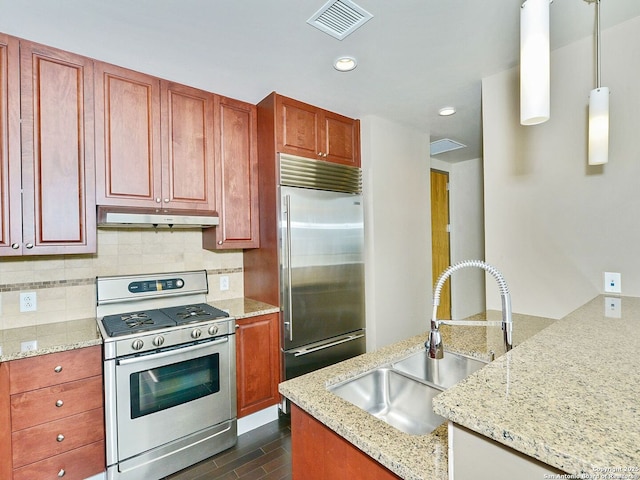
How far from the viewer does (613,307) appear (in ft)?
4.95

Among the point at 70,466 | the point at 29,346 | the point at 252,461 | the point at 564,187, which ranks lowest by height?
the point at 252,461

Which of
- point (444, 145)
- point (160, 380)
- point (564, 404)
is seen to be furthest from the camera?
point (444, 145)

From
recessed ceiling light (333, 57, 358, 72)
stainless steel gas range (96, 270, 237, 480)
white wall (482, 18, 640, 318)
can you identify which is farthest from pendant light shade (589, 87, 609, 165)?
stainless steel gas range (96, 270, 237, 480)

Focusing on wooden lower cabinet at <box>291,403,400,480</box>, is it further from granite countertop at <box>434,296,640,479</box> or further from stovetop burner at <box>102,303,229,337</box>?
stovetop burner at <box>102,303,229,337</box>

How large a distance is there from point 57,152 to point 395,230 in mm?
2608

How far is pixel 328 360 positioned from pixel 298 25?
232 cm

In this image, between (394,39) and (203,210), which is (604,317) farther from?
(203,210)

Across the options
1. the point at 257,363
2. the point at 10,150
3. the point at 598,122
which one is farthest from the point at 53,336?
the point at 598,122

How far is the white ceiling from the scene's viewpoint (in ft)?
5.16

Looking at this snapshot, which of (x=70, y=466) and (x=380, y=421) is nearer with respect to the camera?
Answer: (x=380, y=421)

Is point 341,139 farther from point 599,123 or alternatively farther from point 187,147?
point 599,123

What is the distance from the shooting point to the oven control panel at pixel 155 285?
2.35 metres

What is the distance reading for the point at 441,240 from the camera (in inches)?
185

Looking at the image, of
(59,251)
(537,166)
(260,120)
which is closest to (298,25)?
(260,120)
